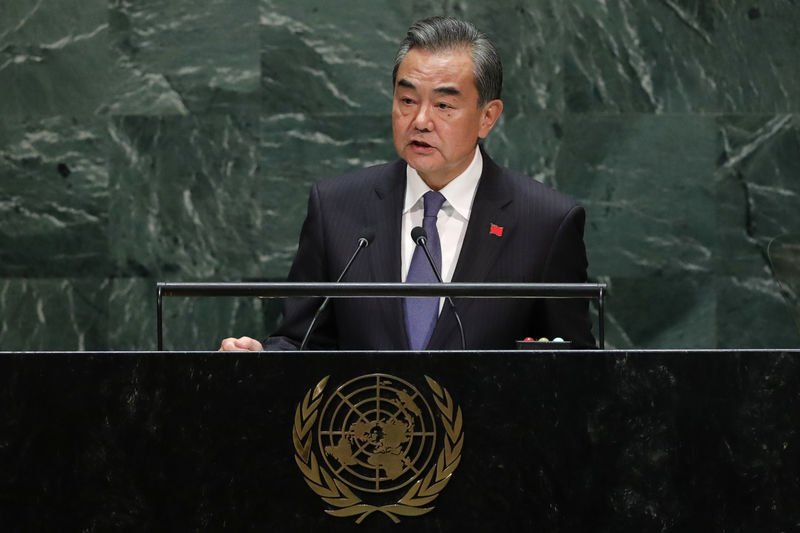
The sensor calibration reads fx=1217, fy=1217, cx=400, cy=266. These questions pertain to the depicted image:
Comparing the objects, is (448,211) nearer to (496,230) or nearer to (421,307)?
(496,230)

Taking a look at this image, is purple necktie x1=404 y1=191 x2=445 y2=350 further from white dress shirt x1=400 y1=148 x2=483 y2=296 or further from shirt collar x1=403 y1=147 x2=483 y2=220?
shirt collar x1=403 y1=147 x2=483 y2=220

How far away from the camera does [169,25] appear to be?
5.01 metres

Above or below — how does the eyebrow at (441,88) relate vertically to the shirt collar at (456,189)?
above

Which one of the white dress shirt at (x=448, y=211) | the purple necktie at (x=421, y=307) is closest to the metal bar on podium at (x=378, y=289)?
the purple necktie at (x=421, y=307)

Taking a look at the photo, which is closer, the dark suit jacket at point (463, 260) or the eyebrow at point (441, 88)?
the dark suit jacket at point (463, 260)

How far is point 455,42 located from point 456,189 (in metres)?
0.40

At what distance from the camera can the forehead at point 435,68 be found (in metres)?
3.27

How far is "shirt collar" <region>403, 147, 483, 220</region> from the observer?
11.0 feet
